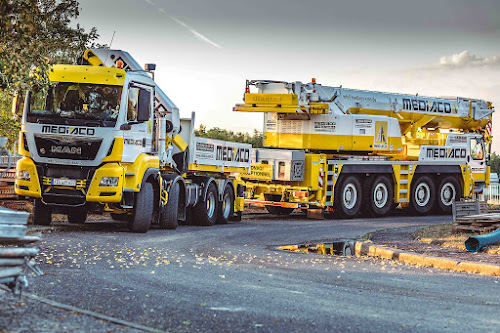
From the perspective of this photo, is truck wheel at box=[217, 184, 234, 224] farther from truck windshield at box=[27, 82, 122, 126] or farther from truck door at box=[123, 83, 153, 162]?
truck windshield at box=[27, 82, 122, 126]

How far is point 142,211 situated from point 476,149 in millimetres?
17514

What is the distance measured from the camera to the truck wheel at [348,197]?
85.5ft

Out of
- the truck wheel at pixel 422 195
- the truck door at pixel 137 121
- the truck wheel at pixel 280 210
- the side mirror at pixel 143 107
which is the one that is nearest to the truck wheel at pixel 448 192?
the truck wheel at pixel 422 195

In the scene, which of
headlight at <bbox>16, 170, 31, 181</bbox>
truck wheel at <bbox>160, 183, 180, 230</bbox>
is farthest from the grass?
headlight at <bbox>16, 170, 31, 181</bbox>

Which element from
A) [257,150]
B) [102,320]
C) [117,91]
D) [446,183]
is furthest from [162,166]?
[446,183]

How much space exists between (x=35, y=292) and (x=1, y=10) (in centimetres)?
681

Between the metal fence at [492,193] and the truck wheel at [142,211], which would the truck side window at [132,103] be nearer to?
the truck wheel at [142,211]

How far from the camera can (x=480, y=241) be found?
15.6 m

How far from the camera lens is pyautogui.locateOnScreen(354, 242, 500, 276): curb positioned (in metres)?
13.0

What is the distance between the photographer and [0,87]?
15.7m

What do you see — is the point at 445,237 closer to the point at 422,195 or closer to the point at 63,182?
the point at 63,182

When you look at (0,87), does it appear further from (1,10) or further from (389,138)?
(389,138)

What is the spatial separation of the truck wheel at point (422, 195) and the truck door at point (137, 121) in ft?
44.1

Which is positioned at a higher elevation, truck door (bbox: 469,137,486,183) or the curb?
truck door (bbox: 469,137,486,183)
